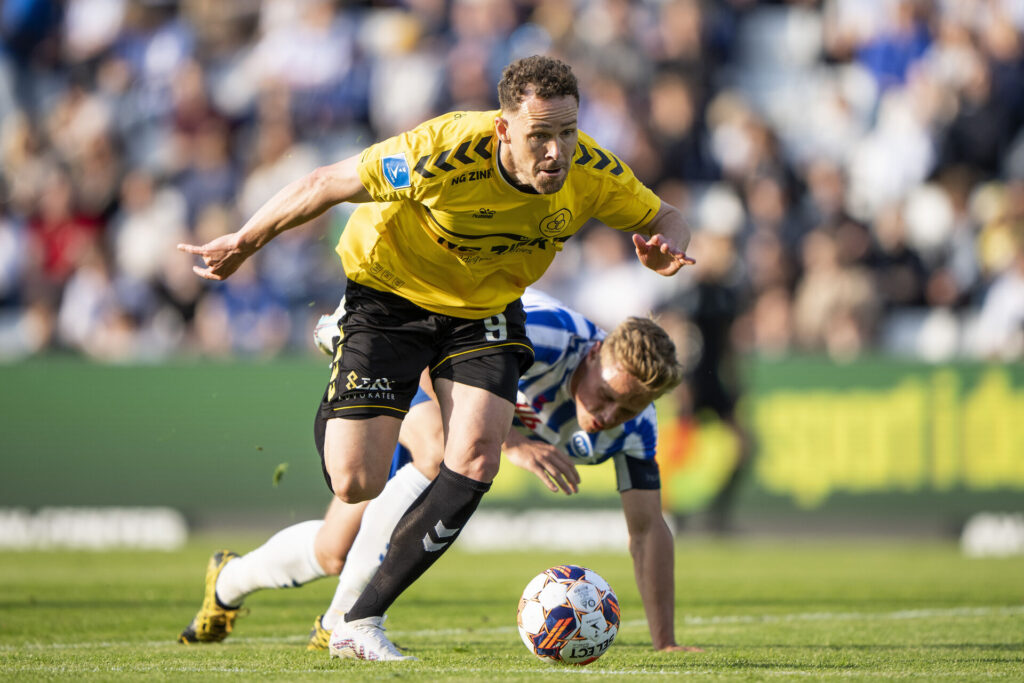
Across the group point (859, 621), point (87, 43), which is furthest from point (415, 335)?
point (87, 43)

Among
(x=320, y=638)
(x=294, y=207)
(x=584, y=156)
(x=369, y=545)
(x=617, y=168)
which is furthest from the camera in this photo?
(x=320, y=638)

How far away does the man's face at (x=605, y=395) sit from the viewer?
21.3 ft

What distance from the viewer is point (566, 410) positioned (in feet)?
23.2

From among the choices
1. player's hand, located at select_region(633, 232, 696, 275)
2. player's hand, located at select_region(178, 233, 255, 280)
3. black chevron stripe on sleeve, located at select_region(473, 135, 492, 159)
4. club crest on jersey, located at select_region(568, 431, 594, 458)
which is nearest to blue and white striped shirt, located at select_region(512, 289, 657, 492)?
club crest on jersey, located at select_region(568, 431, 594, 458)

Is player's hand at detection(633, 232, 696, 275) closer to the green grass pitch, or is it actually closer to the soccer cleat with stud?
the green grass pitch

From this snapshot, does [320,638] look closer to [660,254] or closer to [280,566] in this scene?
[280,566]

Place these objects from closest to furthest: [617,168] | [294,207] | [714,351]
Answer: [294,207], [617,168], [714,351]

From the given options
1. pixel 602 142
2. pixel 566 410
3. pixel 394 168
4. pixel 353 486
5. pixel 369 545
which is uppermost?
pixel 602 142

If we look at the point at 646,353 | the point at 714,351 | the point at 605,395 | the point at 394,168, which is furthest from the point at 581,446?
the point at 714,351

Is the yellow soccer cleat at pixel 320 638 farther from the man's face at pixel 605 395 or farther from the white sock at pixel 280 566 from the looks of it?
the man's face at pixel 605 395

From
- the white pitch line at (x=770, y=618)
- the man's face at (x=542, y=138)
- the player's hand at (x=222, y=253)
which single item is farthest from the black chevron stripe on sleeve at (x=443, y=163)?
the white pitch line at (x=770, y=618)

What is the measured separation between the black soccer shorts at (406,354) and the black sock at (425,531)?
44 cm

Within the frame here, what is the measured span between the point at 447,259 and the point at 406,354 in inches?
19.4

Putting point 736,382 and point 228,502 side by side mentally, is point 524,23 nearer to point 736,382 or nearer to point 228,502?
point 736,382
